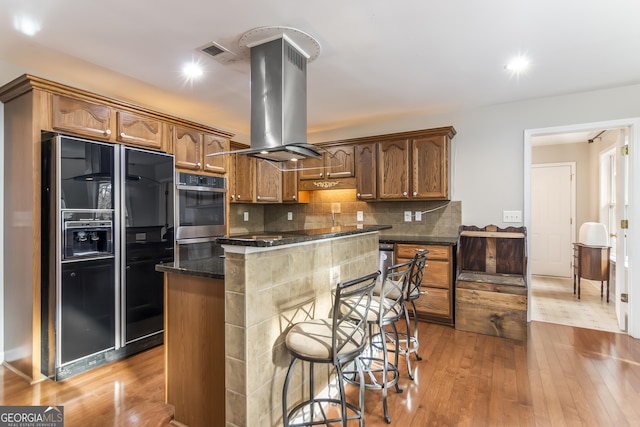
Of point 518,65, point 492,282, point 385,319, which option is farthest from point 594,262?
point 385,319

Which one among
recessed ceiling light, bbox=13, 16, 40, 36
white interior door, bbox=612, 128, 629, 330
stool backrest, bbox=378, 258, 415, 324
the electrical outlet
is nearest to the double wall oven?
recessed ceiling light, bbox=13, 16, 40, 36

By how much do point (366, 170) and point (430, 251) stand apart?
1350mm

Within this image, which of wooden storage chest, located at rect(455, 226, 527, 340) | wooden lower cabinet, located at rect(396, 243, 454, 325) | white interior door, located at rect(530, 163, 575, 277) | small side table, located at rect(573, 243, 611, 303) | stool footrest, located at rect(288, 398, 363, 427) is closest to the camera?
stool footrest, located at rect(288, 398, 363, 427)

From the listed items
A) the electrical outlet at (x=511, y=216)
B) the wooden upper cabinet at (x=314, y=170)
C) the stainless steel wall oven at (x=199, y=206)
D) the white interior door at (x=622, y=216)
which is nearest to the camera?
the stainless steel wall oven at (x=199, y=206)

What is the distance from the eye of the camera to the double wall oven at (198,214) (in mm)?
3170

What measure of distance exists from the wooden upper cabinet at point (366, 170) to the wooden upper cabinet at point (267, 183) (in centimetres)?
118

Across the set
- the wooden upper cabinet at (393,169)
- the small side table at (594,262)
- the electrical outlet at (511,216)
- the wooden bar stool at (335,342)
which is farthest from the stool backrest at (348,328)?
the small side table at (594,262)

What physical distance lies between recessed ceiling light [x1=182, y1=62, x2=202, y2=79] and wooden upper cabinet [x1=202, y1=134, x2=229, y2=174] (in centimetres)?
73

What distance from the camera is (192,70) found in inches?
109

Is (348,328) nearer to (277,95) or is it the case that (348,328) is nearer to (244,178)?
(277,95)

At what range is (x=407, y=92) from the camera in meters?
3.37

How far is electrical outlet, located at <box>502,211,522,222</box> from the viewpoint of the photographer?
3.65m

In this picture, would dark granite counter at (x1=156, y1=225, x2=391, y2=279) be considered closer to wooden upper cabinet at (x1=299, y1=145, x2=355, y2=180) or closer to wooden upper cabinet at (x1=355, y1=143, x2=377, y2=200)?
wooden upper cabinet at (x1=355, y1=143, x2=377, y2=200)

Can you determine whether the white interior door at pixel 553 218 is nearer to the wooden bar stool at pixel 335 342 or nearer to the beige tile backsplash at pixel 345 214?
the beige tile backsplash at pixel 345 214
